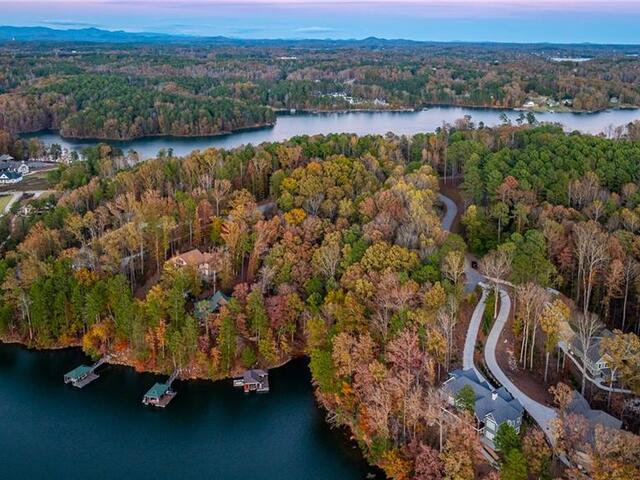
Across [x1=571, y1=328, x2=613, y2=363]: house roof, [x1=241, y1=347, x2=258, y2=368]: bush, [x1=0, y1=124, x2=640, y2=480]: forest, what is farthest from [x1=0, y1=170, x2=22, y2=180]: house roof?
[x1=571, y1=328, x2=613, y2=363]: house roof

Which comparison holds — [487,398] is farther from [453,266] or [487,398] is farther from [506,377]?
[453,266]

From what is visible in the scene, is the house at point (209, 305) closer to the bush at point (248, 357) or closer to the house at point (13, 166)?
the bush at point (248, 357)

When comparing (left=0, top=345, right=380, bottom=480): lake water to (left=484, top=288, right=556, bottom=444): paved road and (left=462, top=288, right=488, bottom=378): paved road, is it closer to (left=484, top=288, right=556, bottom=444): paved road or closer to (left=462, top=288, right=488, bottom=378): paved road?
(left=462, top=288, right=488, bottom=378): paved road

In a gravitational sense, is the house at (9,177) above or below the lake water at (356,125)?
below

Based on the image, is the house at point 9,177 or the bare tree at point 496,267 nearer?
the bare tree at point 496,267

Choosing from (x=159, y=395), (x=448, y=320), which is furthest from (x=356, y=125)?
(x=159, y=395)

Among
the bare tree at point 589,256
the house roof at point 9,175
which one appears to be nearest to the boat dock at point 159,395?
the bare tree at point 589,256

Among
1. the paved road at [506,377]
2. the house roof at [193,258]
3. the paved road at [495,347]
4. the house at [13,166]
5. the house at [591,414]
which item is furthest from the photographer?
the house at [13,166]
